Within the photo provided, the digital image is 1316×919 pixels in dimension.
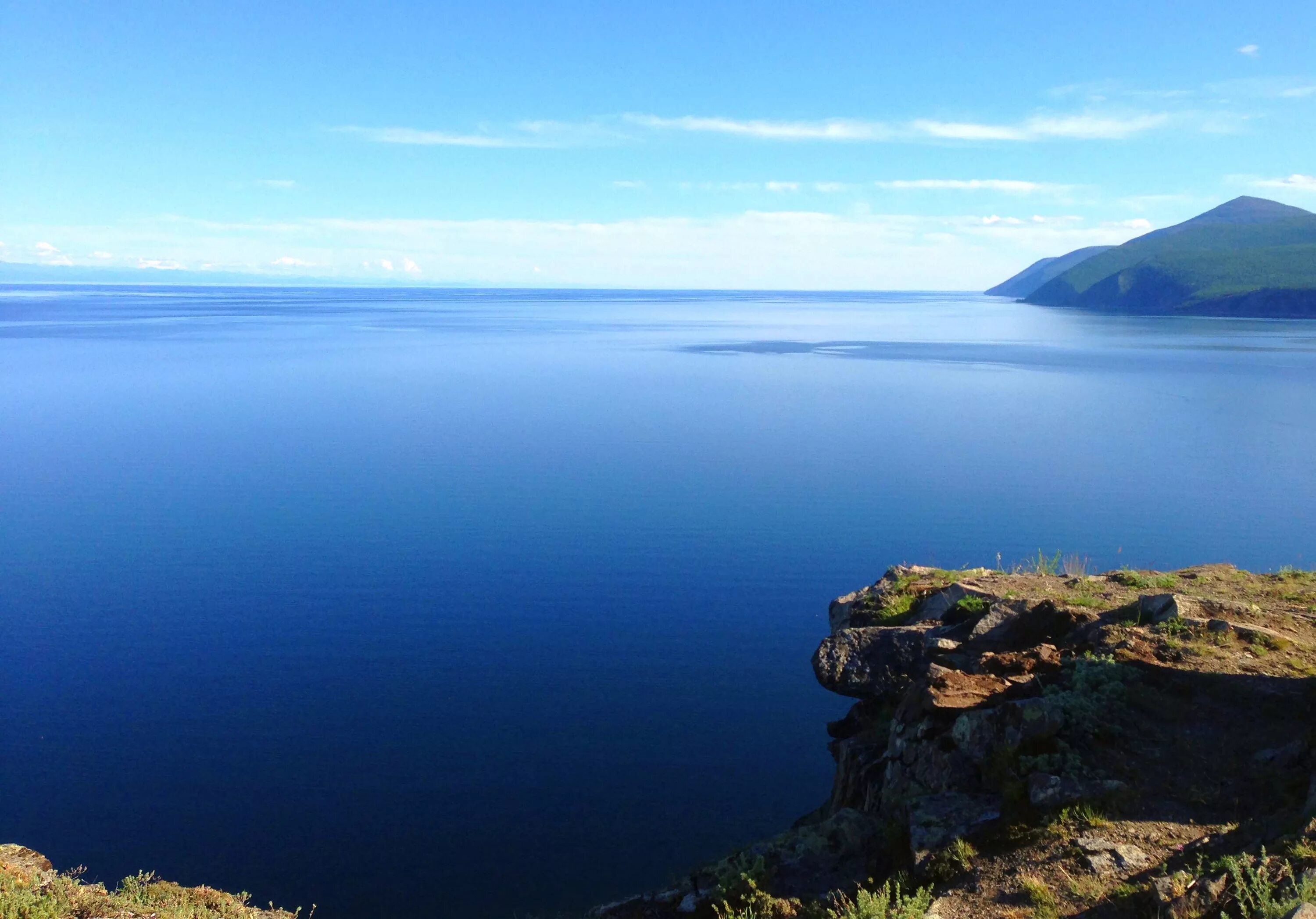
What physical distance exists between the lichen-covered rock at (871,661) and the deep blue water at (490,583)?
147 cm

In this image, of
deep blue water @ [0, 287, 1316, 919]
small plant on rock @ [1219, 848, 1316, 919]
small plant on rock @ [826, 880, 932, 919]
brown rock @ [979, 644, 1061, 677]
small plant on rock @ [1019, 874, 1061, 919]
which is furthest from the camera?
deep blue water @ [0, 287, 1316, 919]

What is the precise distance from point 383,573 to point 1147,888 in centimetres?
1547

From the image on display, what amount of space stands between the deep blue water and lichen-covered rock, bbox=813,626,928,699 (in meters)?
1.47

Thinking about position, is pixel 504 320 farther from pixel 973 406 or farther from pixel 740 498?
pixel 740 498

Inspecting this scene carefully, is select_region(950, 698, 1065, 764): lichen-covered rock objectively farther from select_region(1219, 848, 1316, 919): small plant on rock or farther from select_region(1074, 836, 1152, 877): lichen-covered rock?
select_region(1219, 848, 1316, 919): small plant on rock

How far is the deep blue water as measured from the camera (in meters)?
11.4

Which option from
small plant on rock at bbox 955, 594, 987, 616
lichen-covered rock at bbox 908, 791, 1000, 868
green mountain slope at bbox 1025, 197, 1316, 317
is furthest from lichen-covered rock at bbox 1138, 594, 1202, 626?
green mountain slope at bbox 1025, 197, 1316, 317

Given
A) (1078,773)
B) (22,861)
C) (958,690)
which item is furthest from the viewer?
(958,690)

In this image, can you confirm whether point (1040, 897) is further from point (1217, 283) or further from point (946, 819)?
point (1217, 283)

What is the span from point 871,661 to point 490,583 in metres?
8.88

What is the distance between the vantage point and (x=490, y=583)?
61.2 feet

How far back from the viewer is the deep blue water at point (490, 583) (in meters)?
11.4

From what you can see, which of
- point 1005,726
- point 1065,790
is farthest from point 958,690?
point 1065,790

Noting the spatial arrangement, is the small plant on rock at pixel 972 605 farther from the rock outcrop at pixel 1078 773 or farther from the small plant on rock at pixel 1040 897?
the small plant on rock at pixel 1040 897
